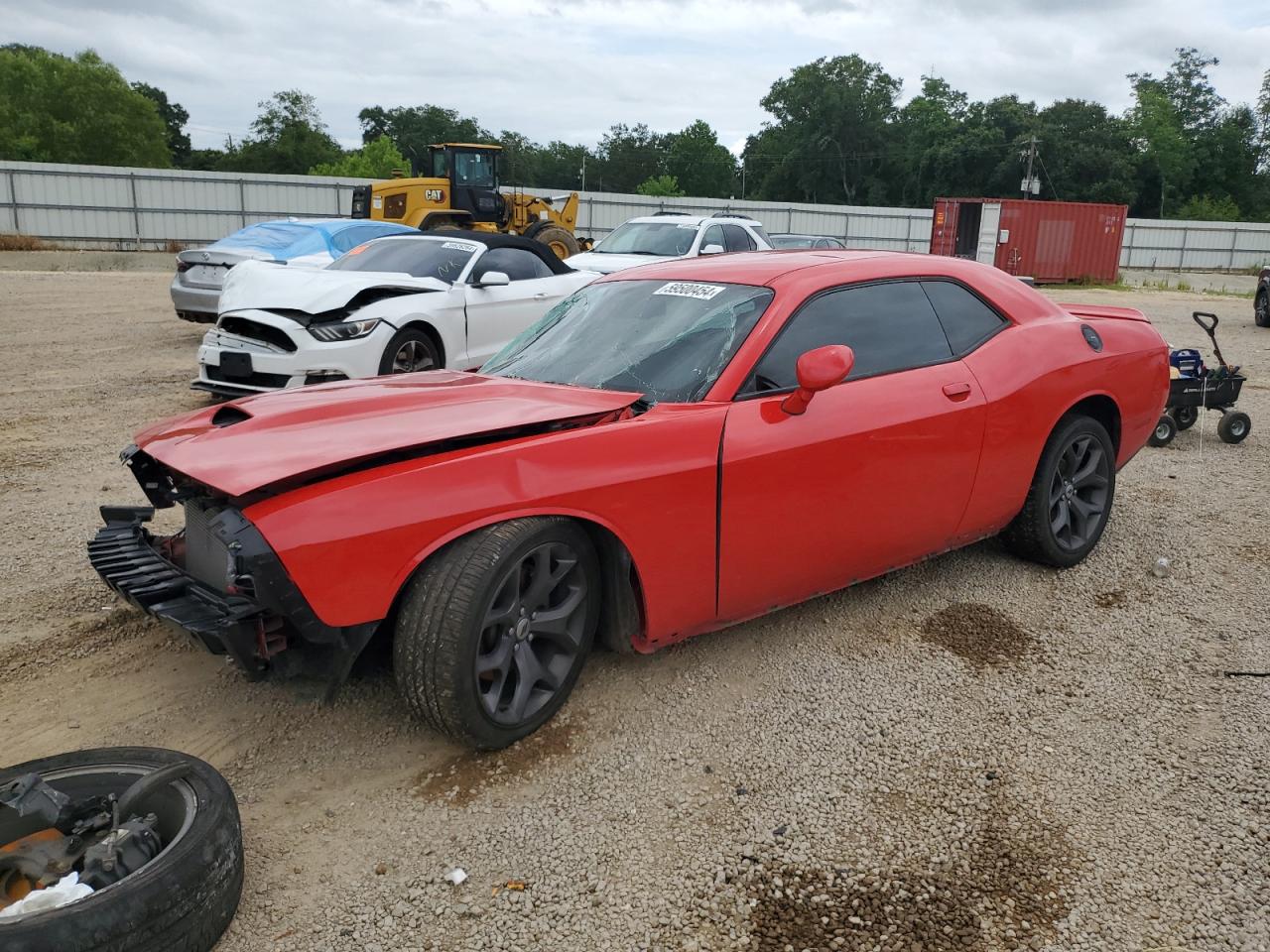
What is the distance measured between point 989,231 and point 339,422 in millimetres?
30349

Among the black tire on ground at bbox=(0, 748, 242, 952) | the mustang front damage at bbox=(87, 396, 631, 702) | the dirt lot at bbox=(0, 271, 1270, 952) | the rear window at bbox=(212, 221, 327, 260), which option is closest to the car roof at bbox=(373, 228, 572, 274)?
the rear window at bbox=(212, 221, 327, 260)

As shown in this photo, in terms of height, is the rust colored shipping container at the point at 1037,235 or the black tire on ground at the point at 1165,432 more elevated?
the rust colored shipping container at the point at 1037,235

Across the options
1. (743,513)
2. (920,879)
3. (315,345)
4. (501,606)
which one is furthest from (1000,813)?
(315,345)

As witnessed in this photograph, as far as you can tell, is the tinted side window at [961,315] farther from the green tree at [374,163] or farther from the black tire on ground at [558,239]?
the green tree at [374,163]

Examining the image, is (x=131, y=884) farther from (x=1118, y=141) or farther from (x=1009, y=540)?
(x=1118, y=141)

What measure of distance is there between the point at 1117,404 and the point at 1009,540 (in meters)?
0.88

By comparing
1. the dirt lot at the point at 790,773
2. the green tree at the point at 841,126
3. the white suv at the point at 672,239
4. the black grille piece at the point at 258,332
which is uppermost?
the green tree at the point at 841,126

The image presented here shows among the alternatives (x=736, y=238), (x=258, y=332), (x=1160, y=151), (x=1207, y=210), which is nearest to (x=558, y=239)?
(x=736, y=238)

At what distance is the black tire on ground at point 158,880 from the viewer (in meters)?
1.99

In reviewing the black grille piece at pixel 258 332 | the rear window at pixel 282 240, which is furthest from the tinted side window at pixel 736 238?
the black grille piece at pixel 258 332

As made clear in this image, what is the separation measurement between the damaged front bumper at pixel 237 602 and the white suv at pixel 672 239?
9341mm

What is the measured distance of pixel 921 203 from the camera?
70.1 metres

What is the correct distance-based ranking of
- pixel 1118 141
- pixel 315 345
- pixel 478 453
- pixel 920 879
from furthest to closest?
pixel 1118 141
pixel 315 345
pixel 478 453
pixel 920 879

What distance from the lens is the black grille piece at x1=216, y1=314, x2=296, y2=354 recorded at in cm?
733
